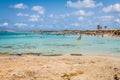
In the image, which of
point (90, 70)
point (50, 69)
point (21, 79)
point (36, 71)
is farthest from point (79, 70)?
point (21, 79)

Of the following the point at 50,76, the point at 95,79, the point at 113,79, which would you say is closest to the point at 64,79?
the point at 50,76

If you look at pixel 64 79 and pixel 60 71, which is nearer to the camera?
pixel 64 79

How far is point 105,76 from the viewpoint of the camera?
51.5ft

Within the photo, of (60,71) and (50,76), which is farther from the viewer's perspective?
(60,71)

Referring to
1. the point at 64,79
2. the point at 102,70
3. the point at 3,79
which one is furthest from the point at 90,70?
the point at 3,79

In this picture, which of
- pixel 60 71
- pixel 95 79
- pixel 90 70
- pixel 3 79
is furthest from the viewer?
pixel 90 70

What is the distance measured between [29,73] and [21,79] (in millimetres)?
1322

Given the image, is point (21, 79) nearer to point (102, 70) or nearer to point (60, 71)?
point (60, 71)

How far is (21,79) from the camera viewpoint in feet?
46.5

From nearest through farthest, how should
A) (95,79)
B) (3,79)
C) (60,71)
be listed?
1. (3,79)
2. (95,79)
3. (60,71)

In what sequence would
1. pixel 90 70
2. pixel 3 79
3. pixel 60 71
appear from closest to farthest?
pixel 3 79, pixel 60 71, pixel 90 70

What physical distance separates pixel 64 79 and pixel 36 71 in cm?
218

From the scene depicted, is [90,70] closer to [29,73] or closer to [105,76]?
[105,76]

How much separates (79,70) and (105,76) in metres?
2.12
